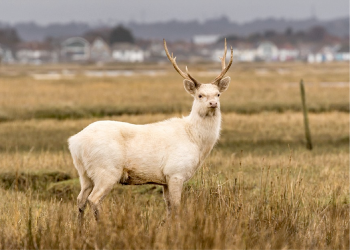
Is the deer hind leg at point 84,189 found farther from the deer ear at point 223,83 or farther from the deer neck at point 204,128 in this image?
the deer ear at point 223,83

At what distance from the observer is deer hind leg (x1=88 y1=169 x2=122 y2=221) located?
816cm

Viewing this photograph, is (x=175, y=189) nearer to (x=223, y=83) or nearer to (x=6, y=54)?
(x=223, y=83)

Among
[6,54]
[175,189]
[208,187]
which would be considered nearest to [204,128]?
[208,187]

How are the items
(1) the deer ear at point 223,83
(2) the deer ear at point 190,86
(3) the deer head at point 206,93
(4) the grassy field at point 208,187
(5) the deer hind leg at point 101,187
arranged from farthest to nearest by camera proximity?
(1) the deer ear at point 223,83, (2) the deer ear at point 190,86, (3) the deer head at point 206,93, (5) the deer hind leg at point 101,187, (4) the grassy field at point 208,187

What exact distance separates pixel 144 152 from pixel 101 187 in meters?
0.75

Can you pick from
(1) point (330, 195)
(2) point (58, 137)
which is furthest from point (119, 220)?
(2) point (58, 137)

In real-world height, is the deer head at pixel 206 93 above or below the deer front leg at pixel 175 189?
above

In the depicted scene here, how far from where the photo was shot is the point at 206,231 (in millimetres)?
6500

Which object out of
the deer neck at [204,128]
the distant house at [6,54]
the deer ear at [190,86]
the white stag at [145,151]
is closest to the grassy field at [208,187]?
the white stag at [145,151]

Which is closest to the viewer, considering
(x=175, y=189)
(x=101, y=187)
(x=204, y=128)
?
(x=101, y=187)

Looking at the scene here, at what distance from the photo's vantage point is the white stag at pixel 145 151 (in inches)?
324

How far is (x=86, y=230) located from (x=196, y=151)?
2113 mm

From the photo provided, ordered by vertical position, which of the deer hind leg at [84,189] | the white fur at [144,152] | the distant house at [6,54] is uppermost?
the white fur at [144,152]

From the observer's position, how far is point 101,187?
8211mm
